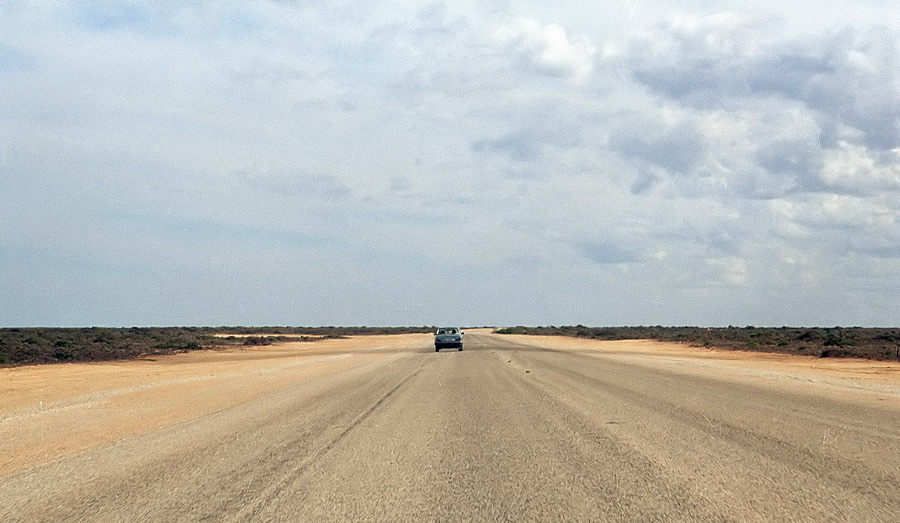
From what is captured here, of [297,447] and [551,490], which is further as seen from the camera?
[297,447]

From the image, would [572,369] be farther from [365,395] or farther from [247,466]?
[247,466]

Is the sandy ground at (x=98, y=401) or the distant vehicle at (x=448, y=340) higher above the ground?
the distant vehicle at (x=448, y=340)

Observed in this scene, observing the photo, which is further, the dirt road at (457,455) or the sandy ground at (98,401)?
the sandy ground at (98,401)

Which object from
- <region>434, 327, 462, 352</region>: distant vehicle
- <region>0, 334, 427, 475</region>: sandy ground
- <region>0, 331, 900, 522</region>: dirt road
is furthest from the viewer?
<region>434, 327, 462, 352</region>: distant vehicle

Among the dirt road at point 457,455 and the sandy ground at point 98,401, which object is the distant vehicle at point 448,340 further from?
the dirt road at point 457,455

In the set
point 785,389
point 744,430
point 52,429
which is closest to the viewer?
point 744,430

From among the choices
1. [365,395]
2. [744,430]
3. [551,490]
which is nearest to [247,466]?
[551,490]

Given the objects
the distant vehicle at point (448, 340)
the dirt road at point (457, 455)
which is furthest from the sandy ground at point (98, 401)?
the distant vehicle at point (448, 340)

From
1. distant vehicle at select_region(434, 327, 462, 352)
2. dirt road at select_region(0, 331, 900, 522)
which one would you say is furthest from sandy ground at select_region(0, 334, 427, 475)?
distant vehicle at select_region(434, 327, 462, 352)

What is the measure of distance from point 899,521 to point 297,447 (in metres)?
6.81

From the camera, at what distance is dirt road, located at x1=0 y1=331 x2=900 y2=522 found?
6.70 m

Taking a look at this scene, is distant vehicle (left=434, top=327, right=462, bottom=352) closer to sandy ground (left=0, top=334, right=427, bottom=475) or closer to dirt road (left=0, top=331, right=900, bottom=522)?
sandy ground (left=0, top=334, right=427, bottom=475)

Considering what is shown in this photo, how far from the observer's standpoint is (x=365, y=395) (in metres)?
17.8

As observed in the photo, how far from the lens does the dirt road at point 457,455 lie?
6703 millimetres
